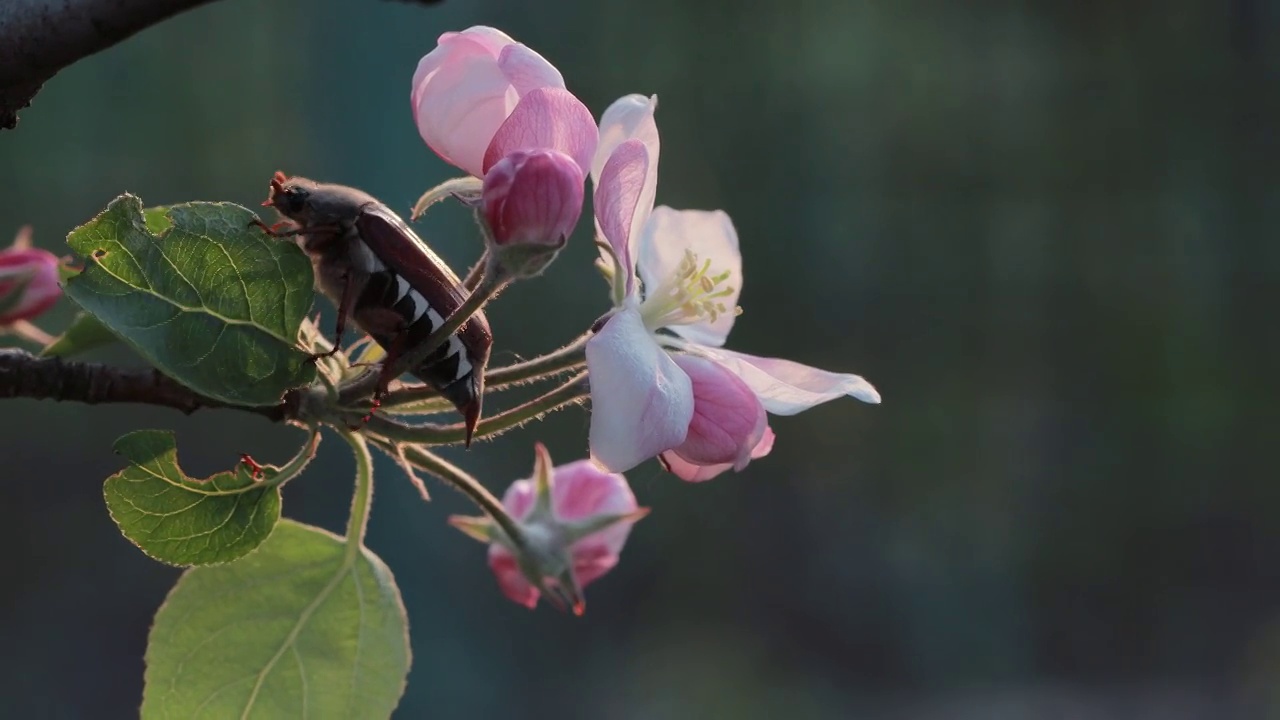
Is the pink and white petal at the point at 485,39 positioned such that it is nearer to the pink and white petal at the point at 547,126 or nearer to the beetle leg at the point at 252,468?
the pink and white petal at the point at 547,126

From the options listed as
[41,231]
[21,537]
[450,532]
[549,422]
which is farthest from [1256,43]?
[21,537]

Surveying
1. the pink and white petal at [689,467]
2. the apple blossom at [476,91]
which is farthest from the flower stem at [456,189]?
the pink and white petal at [689,467]

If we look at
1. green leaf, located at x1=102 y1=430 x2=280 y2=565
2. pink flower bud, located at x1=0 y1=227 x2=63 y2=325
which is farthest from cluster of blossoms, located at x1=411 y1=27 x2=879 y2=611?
pink flower bud, located at x1=0 y1=227 x2=63 y2=325

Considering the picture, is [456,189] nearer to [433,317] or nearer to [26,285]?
[433,317]

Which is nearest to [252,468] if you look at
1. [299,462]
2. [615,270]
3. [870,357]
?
Result: [299,462]

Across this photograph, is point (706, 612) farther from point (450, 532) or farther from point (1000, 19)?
point (1000, 19)

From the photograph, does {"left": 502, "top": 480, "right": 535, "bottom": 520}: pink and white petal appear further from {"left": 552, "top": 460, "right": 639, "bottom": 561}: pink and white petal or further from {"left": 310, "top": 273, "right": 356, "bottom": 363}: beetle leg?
{"left": 310, "top": 273, "right": 356, "bottom": 363}: beetle leg
